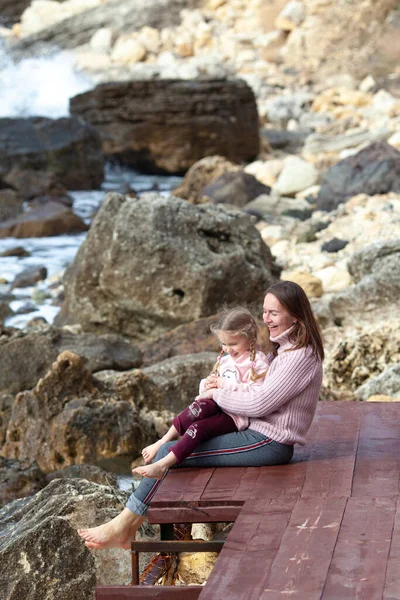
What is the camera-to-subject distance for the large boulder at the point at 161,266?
10.0m

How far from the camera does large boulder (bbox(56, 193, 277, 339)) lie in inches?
396

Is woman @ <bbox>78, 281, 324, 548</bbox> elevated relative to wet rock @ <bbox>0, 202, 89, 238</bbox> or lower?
elevated

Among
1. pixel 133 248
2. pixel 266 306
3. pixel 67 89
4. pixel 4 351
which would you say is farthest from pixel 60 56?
pixel 266 306

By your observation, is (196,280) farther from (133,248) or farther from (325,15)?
(325,15)

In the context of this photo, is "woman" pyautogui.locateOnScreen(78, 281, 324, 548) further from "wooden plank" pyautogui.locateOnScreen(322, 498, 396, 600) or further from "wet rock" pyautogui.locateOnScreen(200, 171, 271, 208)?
"wet rock" pyautogui.locateOnScreen(200, 171, 271, 208)

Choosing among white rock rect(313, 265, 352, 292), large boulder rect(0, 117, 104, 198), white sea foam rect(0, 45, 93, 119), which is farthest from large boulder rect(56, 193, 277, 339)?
white sea foam rect(0, 45, 93, 119)

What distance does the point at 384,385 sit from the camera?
22.3 feet

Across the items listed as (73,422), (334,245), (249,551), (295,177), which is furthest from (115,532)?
(295,177)

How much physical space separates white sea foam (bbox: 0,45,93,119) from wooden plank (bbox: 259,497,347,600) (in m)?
23.0

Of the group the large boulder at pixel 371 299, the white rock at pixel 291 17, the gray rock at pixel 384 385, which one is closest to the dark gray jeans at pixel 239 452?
the gray rock at pixel 384 385

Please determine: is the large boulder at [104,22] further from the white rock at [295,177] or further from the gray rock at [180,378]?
the gray rock at [180,378]

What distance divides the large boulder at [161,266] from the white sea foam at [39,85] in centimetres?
1596

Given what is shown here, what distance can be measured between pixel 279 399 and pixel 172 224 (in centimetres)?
619

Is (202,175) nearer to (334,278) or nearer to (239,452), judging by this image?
(334,278)
